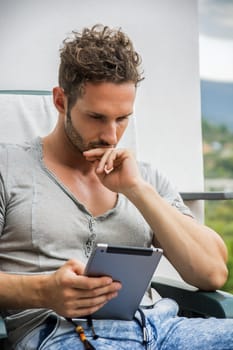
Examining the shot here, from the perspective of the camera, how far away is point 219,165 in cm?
306

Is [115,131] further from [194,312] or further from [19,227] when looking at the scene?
[194,312]

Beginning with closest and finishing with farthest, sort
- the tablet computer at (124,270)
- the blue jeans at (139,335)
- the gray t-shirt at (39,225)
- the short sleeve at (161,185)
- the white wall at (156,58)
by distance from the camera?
the tablet computer at (124,270) < the blue jeans at (139,335) < the gray t-shirt at (39,225) < the short sleeve at (161,185) < the white wall at (156,58)

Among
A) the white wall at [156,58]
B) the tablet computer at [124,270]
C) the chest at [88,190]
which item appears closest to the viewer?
the tablet computer at [124,270]

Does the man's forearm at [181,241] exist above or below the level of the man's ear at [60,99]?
below

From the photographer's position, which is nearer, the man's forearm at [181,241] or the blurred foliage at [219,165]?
the man's forearm at [181,241]

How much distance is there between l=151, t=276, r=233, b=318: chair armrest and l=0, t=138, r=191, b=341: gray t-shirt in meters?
0.17

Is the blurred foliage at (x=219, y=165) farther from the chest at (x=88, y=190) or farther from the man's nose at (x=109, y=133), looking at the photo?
the man's nose at (x=109, y=133)

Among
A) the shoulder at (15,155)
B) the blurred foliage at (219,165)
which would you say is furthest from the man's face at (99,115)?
the blurred foliage at (219,165)

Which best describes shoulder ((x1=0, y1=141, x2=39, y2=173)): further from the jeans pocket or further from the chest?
the jeans pocket

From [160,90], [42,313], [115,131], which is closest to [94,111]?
[115,131]

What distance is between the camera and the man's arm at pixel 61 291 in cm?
144

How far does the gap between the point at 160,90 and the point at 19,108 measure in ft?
2.23

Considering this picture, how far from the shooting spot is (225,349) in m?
1.54

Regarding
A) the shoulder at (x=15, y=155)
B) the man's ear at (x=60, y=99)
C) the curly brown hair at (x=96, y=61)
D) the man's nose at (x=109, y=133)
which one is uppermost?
the curly brown hair at (x=96, y=61)
